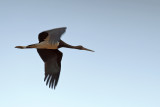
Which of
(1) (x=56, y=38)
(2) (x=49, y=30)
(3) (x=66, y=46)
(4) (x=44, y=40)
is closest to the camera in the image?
(1) (x=56, y=38)

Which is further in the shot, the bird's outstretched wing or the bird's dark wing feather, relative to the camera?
the bird's dark wing feather

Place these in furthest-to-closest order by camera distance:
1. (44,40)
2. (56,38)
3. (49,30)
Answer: (44,40) → (49,30) → (56,38)

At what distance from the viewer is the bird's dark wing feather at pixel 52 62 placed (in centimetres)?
1712

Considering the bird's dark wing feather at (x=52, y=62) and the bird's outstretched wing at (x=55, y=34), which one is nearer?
the bird's outstretched wing at (x=55, y=34)

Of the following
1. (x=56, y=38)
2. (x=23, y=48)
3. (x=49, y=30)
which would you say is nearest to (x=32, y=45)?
(x=23, y=48)

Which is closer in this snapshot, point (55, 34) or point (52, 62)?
point (55, 34)

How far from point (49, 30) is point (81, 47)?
3.59 m

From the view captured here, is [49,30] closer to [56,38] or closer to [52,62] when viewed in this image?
[56,38]

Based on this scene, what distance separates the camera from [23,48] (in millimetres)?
16141

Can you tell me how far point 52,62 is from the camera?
57.2ft

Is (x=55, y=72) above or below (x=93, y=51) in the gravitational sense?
below

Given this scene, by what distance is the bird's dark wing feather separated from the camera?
1712 centimetres

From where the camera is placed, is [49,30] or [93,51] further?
[93,51]

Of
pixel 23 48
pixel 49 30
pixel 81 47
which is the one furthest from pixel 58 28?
pixel 81 47
